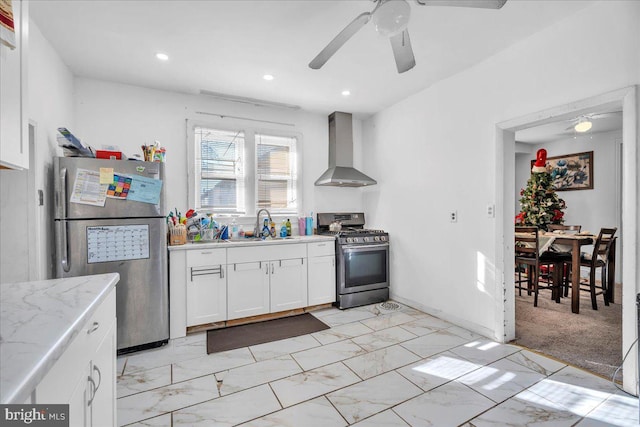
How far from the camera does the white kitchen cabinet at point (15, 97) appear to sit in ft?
3.58

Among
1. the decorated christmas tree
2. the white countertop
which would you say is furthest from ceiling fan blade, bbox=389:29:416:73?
the decorated christmas tree

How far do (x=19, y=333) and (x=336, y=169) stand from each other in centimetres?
359

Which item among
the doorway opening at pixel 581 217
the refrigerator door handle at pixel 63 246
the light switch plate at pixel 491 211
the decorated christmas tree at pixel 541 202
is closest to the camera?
the refrigerator door handle at pixel 63 246

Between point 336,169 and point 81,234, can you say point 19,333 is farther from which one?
point 336,169

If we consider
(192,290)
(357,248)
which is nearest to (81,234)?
(192,290)

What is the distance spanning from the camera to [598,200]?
200 inches

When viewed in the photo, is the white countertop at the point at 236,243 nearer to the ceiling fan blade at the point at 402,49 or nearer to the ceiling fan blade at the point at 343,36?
the ceiling fan blade at the point at 343,36

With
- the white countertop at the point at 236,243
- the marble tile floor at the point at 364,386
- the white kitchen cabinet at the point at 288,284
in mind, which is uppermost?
the white countertop at the point at 236,243

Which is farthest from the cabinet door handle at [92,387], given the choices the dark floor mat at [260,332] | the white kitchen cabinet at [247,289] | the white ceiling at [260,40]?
the white ceiling at [260,40]

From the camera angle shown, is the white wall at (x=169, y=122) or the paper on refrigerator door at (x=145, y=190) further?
the white wall at (x=169, y=122)

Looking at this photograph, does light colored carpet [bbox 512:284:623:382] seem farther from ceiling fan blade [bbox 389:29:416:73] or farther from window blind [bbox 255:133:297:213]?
window blind [bbox 255:133:297:213]

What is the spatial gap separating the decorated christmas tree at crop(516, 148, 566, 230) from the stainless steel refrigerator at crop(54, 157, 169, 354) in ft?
18.4

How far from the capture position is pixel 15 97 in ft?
3.86

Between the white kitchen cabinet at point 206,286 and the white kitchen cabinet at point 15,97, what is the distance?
5.99ft
